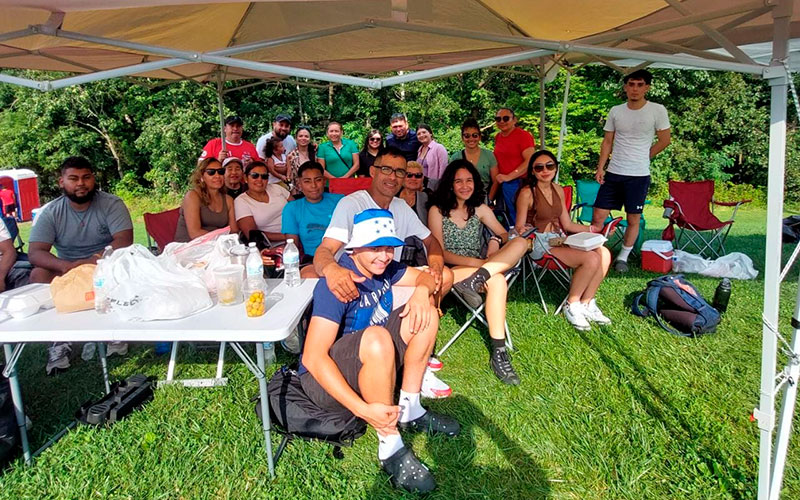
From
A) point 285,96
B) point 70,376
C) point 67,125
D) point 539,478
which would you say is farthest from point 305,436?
point 67,125

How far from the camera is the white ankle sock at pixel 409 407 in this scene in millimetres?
2342

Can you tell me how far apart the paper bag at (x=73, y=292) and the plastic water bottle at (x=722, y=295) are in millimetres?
4146

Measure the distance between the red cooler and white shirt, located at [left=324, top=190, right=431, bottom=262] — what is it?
305cm

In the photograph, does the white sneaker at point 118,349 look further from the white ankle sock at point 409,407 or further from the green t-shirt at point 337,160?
the green t-shirt at point 337,160

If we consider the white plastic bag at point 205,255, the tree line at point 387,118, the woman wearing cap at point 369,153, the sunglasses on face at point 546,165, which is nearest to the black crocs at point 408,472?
the white plastic bag at point 205,255

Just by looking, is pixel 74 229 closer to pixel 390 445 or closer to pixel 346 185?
pixel 346 185

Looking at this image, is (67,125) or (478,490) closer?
(478,490)

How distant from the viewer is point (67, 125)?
15547 mm

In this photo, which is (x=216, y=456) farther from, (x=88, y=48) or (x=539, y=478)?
(x=88, y=48)

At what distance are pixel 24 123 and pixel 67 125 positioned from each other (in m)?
1.28

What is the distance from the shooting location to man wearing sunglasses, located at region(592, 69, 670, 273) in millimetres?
4715

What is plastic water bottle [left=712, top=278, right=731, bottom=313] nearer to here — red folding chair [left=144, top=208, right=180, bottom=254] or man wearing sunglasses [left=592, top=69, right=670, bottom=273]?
man wearing sunglasses [left=592, top=69, right=670, bottom=273]

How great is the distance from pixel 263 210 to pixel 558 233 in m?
2.50

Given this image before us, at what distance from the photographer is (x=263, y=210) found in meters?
4.00
